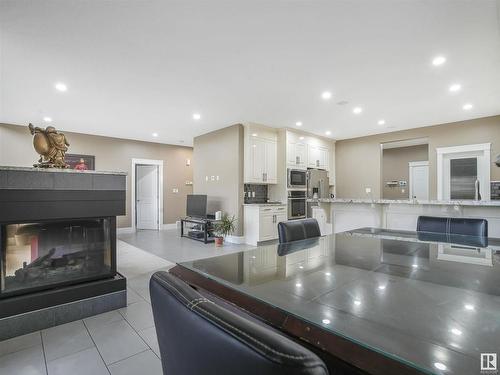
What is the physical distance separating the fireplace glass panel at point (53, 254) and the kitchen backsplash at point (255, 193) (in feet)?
12.2

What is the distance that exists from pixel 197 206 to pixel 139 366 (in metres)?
4.54

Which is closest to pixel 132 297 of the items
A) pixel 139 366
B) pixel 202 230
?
pixel 139 366

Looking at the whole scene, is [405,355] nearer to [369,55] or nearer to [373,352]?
[373,352]

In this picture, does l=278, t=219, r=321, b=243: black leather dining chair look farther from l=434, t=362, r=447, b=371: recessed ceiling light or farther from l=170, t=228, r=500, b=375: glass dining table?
l=434, t=362, r=447, b=371: recessed ceiling light

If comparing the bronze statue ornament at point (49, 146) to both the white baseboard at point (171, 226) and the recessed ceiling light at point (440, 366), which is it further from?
the white baseboard at point (171, 226)

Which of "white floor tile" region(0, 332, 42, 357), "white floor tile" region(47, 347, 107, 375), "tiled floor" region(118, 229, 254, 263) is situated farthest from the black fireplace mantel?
"tiled floor" region(118, 229, 254, 263)

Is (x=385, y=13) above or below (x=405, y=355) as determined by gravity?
above

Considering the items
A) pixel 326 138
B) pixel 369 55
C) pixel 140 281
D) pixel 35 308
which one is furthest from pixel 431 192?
pixel 35 308

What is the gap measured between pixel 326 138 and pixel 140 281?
5.92 metres

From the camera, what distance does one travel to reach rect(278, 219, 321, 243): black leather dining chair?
6.74ft

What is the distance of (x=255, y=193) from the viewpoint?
6.21m

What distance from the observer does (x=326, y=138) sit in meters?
7.22

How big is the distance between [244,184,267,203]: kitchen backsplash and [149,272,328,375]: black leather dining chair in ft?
17.5

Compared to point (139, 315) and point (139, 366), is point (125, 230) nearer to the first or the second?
point (139, 315)
